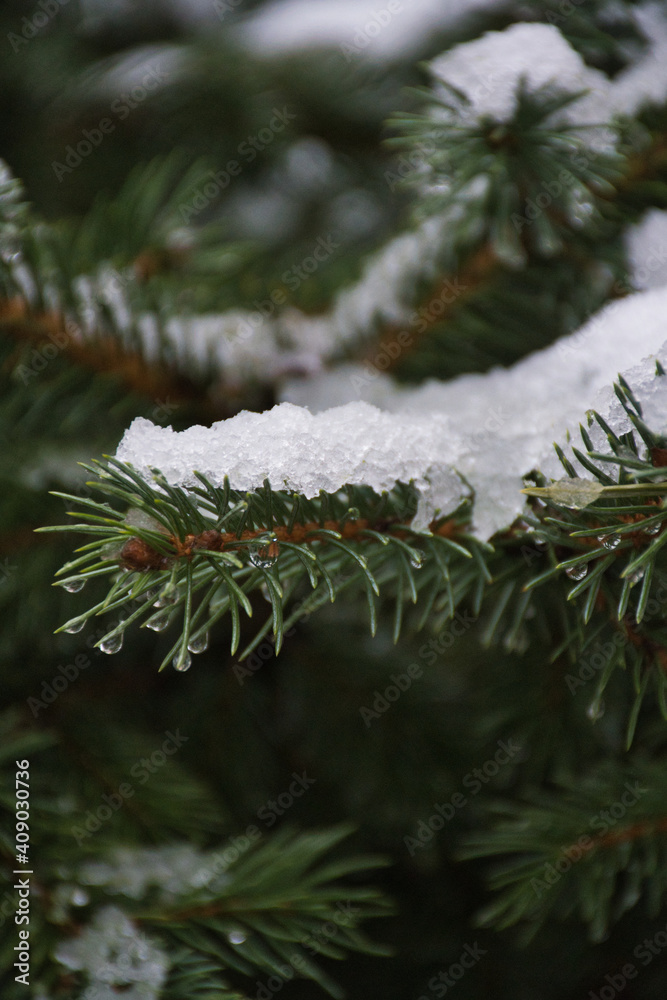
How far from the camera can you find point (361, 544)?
573 millimetres

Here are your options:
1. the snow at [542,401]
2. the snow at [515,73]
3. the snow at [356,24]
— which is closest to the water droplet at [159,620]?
the snow at [542,401]

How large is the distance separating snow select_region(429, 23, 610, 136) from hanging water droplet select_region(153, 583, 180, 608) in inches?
Result: 20.4

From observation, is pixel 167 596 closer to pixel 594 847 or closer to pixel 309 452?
pixel 309 452

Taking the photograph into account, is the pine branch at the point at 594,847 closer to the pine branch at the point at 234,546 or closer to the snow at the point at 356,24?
the pine branch at the point at 234,546

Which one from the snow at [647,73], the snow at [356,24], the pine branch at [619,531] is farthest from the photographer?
the snow at [356,24]

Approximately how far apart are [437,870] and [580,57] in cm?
102

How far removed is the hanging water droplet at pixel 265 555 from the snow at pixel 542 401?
0.16 m

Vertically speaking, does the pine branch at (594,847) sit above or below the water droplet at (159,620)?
below

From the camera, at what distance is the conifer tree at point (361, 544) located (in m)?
0.54

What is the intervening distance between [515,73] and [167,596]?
599mm

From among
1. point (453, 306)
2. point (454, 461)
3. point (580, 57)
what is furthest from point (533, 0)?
point (454, 461)

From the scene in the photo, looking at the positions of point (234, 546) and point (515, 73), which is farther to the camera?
point (515, 73)

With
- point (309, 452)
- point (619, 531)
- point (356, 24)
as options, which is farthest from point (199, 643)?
point (356, 24)

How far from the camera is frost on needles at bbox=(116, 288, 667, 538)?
52 centimetres
